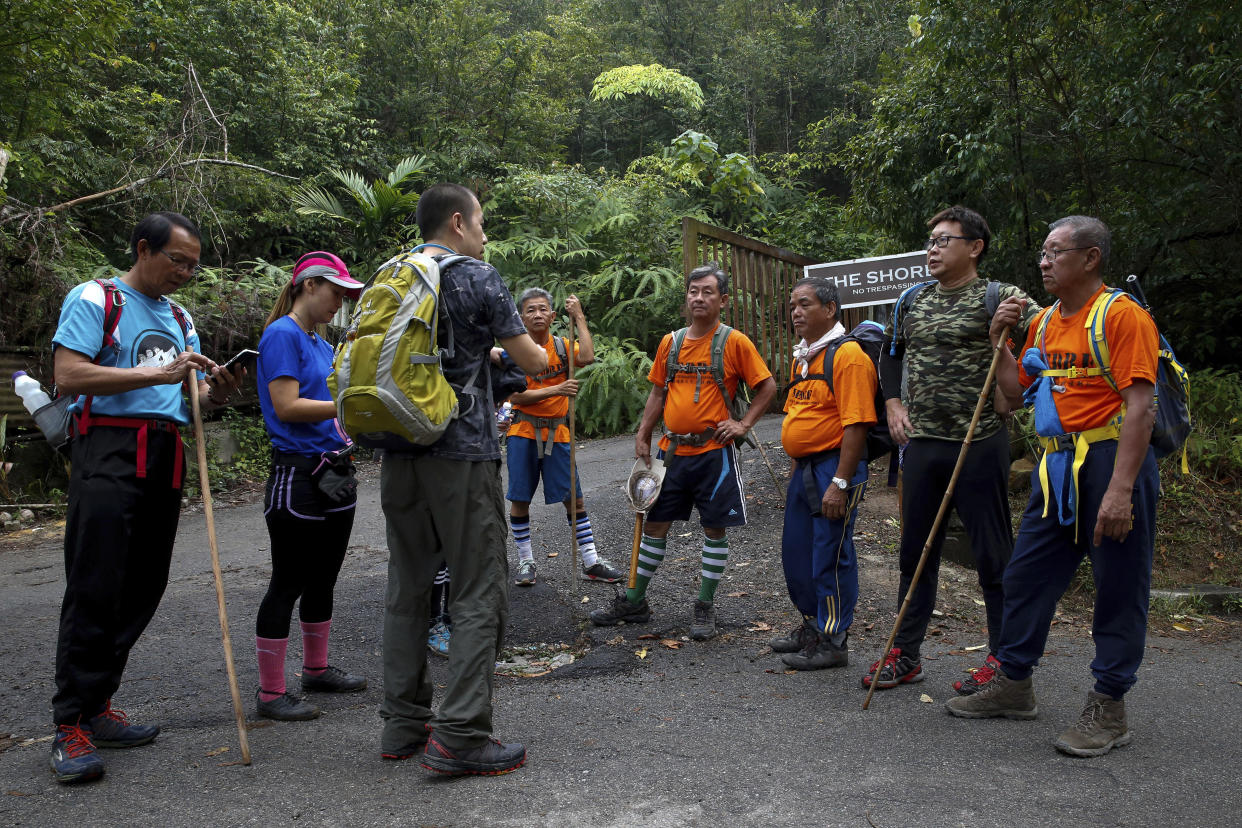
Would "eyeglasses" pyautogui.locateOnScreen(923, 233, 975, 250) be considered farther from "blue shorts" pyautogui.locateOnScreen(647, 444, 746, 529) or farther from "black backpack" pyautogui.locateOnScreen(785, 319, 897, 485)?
"blue shorts" pyautogui.locateOnScreen(647, 444, 746, 529)

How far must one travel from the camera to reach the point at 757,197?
19.1 m

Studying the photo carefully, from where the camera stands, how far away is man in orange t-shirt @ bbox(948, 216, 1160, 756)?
3.38 meters

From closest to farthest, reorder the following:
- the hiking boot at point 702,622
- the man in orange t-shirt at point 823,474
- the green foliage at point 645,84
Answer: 1. the man in orange t-shirt at point 823,474
2. the hiking boot at point 702,622
3. the green foliage at point 645,84

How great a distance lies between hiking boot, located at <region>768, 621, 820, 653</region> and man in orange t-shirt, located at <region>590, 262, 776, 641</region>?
0.43 metres

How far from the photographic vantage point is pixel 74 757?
3.35m

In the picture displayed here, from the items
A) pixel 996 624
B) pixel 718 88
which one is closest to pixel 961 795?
pixel 996 624

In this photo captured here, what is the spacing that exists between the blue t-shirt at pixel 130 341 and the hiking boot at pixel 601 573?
312 centimetres

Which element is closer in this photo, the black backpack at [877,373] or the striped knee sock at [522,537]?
the black backpack at [877,373]

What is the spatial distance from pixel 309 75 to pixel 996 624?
16.1 m

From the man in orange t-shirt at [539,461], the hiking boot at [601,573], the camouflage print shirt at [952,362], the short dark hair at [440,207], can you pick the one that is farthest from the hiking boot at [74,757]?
the camouflage print shirt at [952,362]

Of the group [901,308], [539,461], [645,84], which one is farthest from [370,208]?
[901,308]

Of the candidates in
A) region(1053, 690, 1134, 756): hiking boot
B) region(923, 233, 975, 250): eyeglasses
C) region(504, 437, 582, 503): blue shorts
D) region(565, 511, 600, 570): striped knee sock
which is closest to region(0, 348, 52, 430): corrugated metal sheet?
region(504, 437, 582, 503): blue shorts

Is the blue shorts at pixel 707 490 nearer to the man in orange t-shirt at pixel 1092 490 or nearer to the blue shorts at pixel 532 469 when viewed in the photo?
the blue shorts at pixel 532 469

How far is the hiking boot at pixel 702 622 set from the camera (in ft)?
16.5
